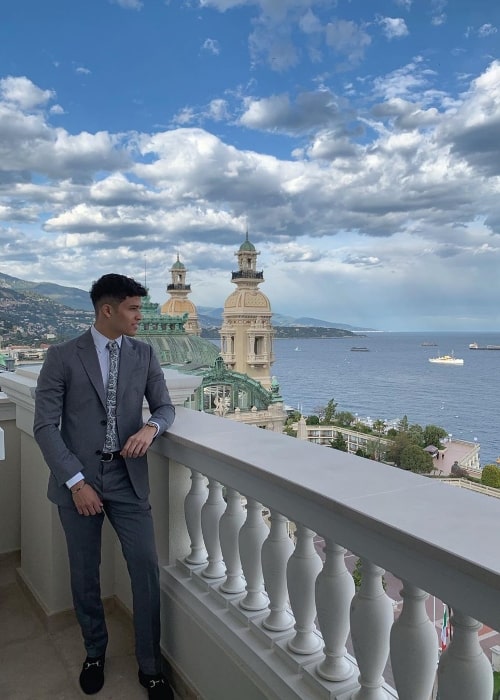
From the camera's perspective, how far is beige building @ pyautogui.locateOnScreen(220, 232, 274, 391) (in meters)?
37.5

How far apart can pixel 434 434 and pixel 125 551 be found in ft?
20.6

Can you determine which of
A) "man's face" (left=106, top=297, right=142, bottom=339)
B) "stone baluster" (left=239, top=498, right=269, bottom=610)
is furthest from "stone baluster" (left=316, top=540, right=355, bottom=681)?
"man's face" (left=106, top=297, right=142, bottom=339)

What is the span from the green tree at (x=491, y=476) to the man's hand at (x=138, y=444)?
11.7ft

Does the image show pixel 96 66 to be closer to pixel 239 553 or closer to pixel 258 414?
pixel 258 414

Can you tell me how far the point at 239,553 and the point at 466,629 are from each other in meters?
0.83

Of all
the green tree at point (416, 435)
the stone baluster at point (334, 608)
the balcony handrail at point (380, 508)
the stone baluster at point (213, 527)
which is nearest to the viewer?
the balcony handrail at point (380, 508)

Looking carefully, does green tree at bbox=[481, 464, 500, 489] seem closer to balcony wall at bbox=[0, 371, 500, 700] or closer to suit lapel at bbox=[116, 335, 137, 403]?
balcony wall at bbox=[0, 371, 500, 700]

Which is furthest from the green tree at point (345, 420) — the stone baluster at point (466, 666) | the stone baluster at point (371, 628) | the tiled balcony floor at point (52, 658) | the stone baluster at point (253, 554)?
the stone baluster at point (466, 666)

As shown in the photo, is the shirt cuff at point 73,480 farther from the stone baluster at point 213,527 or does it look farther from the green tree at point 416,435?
the green tree at point 416,435

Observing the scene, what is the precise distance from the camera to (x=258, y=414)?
2578 centimetres

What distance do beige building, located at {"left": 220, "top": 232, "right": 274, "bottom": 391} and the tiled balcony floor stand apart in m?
34.6

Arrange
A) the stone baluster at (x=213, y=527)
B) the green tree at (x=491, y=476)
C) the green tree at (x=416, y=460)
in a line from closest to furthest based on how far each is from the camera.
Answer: the stone baluster at (x=213, y=527) → the green tree at (x=491, y=476) → the green tree at (x=416, y=460)

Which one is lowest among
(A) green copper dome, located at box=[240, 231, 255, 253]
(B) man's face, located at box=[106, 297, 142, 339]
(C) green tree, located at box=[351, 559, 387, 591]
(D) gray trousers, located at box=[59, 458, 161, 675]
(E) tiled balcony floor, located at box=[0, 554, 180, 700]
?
(E) tiled balcony floor, located at box=[0, 554, 180, 700]

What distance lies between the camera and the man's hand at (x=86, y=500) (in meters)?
1.59
